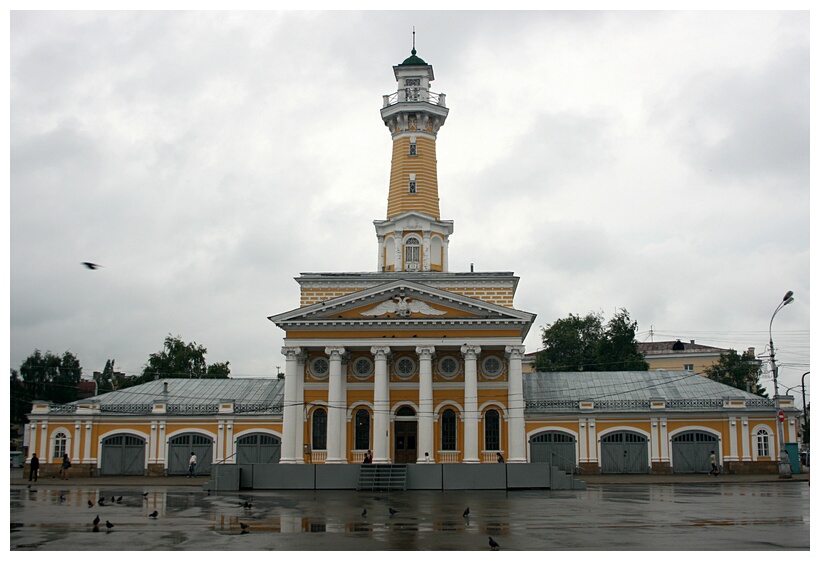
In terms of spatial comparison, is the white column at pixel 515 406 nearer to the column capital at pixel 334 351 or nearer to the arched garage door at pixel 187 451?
the column capital at pixel 334 351

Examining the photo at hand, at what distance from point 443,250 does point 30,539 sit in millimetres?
36302

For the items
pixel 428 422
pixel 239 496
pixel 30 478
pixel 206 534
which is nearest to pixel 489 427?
pixel 428 422

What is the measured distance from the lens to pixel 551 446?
1956 inches

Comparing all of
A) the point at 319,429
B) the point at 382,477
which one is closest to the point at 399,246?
the point at 319,429

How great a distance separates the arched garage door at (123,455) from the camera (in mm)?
50438

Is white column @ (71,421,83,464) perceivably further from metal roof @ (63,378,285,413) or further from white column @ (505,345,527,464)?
white column @ (505,345,527,464)

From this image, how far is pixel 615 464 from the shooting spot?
4928 cm

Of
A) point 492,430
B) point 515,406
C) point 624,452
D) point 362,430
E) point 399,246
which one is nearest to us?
point 515,406

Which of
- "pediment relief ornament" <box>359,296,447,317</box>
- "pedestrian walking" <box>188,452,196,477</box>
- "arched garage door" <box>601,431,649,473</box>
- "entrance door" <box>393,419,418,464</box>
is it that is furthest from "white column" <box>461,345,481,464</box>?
"pedestrian walking" <box>188,452,196,477</box>

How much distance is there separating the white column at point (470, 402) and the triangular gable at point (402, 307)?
1.84m

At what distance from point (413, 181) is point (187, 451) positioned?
66.8 ft

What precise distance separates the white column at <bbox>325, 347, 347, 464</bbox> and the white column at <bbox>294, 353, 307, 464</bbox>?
4.82 feet

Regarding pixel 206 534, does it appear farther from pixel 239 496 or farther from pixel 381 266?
pixel 381 266

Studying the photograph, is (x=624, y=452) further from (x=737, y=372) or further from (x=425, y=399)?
(x=737, y=372)
